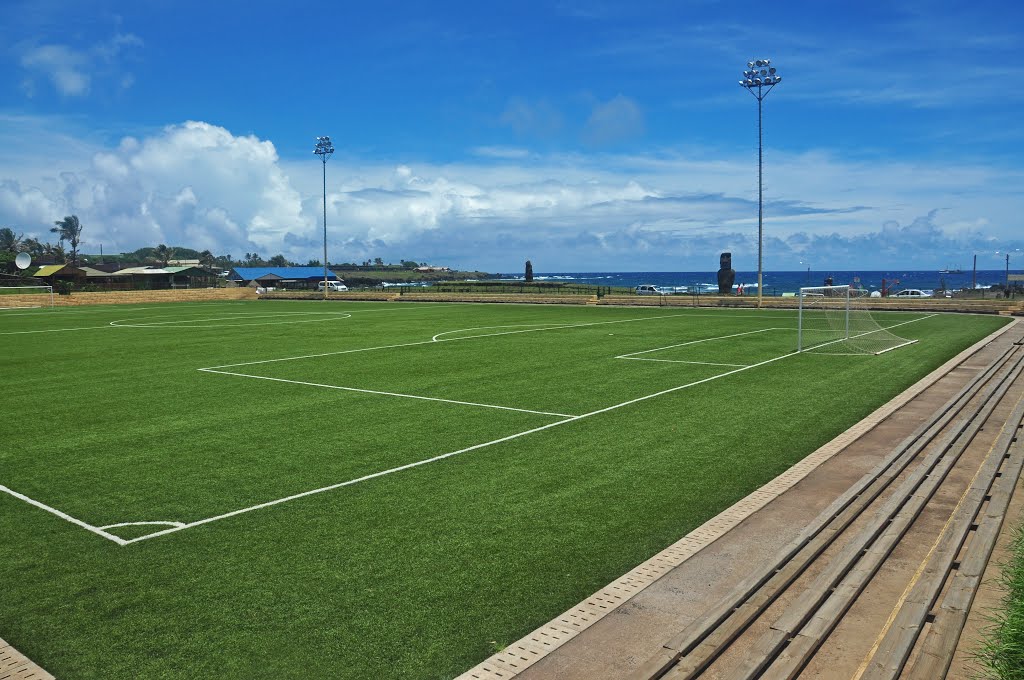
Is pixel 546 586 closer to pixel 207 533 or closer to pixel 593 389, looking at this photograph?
pixel 207 533

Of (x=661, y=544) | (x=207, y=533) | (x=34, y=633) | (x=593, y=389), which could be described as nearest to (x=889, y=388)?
(x=593, y=389)

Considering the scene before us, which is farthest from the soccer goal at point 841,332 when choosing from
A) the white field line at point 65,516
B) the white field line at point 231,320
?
the white field line at point 231,320

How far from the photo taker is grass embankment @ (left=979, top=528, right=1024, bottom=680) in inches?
180

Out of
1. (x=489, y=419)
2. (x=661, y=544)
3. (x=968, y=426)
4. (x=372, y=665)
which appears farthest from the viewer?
(x=489, y=419)

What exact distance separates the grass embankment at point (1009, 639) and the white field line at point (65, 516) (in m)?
7.39

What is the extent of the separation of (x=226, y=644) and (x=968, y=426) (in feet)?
35.8

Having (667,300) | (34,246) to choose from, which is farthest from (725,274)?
(34,246)

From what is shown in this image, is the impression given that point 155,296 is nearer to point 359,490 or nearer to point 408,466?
point 408,466

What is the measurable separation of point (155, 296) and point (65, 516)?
65.2m

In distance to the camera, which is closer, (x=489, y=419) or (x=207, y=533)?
(x=207, y=533)

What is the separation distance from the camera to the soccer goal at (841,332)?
23844 millimetres

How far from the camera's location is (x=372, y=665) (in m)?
5.25

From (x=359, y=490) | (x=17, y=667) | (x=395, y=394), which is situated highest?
(x=395, y=394)

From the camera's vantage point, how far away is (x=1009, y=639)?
4.77 meters
